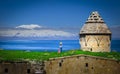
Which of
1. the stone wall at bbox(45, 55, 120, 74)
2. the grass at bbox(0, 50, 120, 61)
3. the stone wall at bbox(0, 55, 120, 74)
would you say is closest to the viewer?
the grass at bbox(0, 50, 120, 61)

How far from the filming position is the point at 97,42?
27.3 m

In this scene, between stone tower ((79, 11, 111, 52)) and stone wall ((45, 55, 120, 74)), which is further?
stone tower ((79, 11, 111, 52))

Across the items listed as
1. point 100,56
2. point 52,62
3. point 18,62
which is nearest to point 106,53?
point 100,56

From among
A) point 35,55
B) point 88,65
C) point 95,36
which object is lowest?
point 88,65

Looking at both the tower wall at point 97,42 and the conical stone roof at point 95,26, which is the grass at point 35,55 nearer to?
the tower wall at point 97,42

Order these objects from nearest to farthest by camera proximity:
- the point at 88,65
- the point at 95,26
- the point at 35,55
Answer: the point at 88,65 → the point at 35,55 → the point at 95,26

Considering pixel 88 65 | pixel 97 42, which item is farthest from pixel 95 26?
pixel 88 65

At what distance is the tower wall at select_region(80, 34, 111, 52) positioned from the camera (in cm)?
2731

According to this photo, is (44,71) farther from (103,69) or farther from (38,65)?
(103,69)

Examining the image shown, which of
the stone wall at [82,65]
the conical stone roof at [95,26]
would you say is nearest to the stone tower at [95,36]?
the conical stone roof at [95,26]

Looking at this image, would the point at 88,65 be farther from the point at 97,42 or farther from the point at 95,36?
the point at 95,36

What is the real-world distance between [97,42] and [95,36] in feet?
1.31

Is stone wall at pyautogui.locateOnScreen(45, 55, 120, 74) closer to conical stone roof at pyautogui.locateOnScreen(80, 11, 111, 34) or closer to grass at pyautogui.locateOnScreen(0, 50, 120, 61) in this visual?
grass at pyautogui.locateOnScreen(0, 50, 120, 61)

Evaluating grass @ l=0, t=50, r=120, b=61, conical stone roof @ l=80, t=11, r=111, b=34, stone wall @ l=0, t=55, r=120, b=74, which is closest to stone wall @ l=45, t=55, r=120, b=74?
stone wall @ l=0, t=55, r=120, b=74
